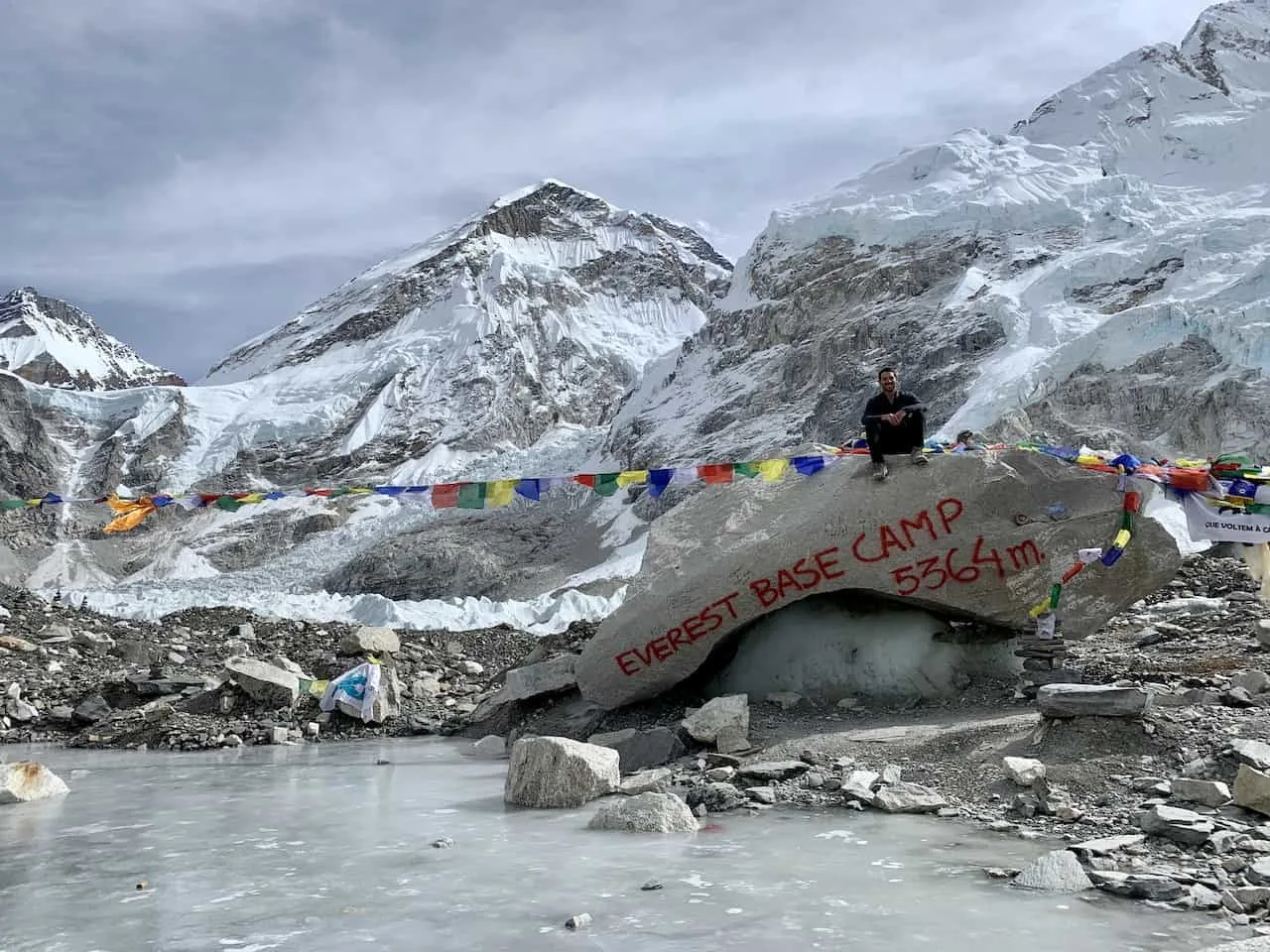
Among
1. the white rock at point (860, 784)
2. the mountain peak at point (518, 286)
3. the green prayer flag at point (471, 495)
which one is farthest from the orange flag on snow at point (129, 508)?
the mountain peak at point (518, 286)

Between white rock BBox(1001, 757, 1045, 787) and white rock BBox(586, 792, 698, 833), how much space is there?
1909 mm

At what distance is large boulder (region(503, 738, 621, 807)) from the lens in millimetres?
6664

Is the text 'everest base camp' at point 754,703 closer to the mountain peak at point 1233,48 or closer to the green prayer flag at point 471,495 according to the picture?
the green prayer flag at point 471,495

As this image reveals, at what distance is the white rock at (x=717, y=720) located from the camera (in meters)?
7.99

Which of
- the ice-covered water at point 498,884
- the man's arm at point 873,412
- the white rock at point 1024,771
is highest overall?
the man's arm at point 873,412

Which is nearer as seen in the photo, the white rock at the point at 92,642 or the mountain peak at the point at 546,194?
the white rock at the point at 92,642

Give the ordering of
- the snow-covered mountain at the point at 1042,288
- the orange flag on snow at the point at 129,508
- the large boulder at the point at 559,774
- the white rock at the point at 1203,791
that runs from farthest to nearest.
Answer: the snow-covered mountain at the point at 1042,288
the orange flag on snow at the point at 129,508
the large boulder at the point at 559,774
the white rock at the point at 1203,791

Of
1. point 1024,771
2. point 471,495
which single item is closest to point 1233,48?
point 471,495

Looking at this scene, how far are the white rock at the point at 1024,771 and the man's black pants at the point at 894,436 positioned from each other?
3428mm

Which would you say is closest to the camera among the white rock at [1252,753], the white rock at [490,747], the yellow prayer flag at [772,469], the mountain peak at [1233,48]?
the white rock at [1252,753]

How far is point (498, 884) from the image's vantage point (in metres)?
4.57

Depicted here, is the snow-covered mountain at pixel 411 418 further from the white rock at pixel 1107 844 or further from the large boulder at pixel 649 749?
the white rock at pixel 1107 844

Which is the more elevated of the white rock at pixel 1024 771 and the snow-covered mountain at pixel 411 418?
the snow-covered mountain at pixel 411 418

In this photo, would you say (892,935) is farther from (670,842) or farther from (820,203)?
(820,203)
